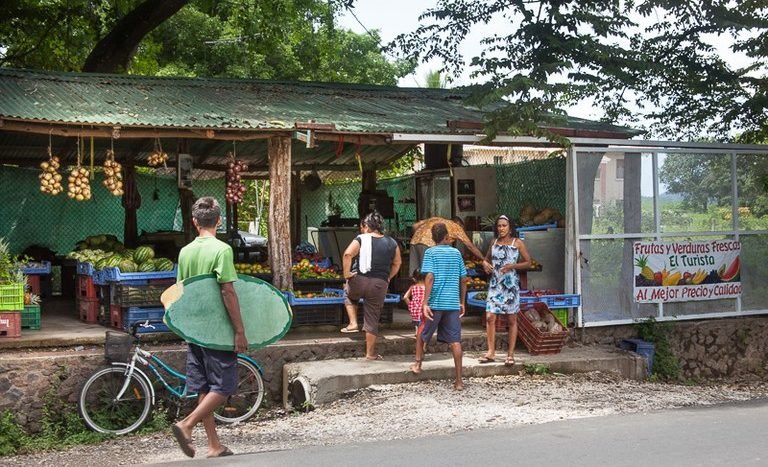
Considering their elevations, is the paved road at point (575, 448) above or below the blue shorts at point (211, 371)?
below

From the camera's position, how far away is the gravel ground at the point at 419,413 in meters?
8.39

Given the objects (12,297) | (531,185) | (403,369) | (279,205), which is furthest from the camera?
(531,185)

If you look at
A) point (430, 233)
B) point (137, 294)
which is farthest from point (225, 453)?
point (430, 233)

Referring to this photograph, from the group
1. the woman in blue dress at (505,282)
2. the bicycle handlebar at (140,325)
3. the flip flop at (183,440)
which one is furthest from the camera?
the woman in blue dress at (505,282)

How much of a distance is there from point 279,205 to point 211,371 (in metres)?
4.36

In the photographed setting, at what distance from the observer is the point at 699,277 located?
43.2 ft

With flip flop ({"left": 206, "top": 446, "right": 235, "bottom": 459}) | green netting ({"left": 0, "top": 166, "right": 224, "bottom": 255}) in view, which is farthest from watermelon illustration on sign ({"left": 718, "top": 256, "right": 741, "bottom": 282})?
green netting ({"left": 0, "top": 166, "right": 224, "bottom": 255})

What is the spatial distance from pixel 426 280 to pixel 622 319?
4034 millimetres

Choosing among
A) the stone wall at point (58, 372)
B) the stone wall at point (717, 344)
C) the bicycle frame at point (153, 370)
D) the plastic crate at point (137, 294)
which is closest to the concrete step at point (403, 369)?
the stone wall at point (58, 372)

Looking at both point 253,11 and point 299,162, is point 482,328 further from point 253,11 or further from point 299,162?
point 253,11

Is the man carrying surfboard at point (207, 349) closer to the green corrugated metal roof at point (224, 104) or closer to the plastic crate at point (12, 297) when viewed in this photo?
the green corrugated metal roof at point (224, 104)

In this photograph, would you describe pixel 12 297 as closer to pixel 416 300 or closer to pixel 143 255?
pixel 143 255

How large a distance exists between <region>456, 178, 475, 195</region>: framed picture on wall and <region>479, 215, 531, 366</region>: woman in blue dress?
4.22m

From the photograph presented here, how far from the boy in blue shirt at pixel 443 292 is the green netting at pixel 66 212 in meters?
10.1
